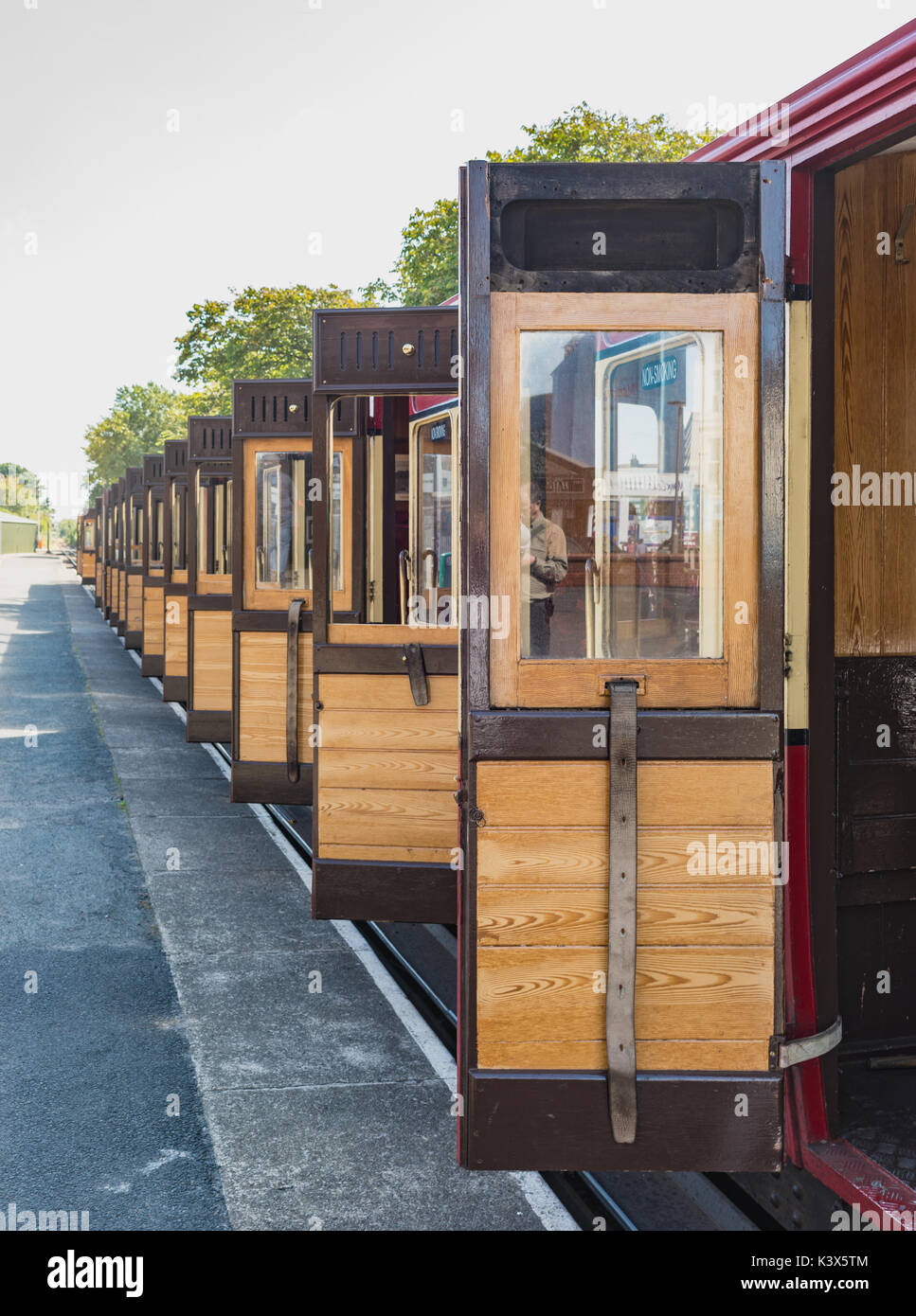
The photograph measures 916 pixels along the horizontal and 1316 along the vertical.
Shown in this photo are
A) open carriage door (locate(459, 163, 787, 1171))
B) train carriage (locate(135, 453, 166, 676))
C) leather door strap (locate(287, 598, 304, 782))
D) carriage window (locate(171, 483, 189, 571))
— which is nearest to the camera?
open carriage door (locate(459, 163, 787, 1171))

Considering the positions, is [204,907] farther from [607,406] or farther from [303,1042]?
[607,406]

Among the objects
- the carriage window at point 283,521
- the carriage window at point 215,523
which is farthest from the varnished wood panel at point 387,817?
the carriage window at point 215,523

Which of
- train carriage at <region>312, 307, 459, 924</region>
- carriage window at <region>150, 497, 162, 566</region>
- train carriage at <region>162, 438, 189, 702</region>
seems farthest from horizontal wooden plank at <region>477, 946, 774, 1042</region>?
carriage window at <region>150, 497, 162, 566</region>

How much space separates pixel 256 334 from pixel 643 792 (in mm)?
32563

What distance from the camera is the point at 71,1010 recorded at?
5.16 meters

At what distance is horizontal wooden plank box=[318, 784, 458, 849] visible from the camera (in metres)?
5.52

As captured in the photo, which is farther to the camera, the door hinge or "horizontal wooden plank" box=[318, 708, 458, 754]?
"horizontal wooden plank" box=[318, 708, 458, 754]

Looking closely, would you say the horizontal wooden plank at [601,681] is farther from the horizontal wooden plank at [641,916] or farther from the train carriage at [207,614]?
the train carriage at [207,614]

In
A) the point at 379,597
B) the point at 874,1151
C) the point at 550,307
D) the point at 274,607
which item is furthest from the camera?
the point at 274,607

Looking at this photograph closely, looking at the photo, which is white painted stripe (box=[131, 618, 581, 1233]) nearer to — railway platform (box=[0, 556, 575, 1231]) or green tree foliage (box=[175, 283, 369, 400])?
railway platform (box=[0, 556, 575, 1231])

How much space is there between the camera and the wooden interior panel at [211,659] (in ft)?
32.8

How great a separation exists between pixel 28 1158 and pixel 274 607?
14.7 feet

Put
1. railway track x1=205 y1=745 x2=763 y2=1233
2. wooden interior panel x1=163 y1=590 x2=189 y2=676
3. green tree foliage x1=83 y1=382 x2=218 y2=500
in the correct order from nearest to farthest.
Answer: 1. railway track x1=205 y1=745 x2=763 y2=1233
2. wooden interior panel x1=163 y1=590 x2=189 y2=676
3. green tree foliage x1=83 y1=382 x2=218 y2=500
